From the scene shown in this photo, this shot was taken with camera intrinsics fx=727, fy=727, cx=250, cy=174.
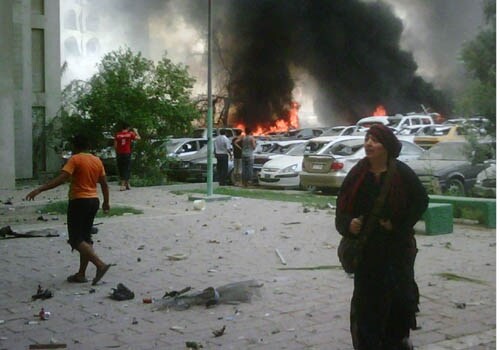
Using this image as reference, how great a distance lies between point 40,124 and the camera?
64.5 ft

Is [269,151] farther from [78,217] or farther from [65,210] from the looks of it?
[78,217]

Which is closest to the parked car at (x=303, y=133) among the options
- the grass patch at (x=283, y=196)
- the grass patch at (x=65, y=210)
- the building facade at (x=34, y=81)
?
the grass patch at (x=283, y=196)

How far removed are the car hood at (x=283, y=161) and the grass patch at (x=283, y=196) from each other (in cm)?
70

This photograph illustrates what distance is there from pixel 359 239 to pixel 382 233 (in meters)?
0.13

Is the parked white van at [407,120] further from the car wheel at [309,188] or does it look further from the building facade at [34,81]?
the building facade at [34,81]

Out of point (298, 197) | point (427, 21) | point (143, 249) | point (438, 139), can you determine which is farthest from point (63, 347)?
point (298, 197)

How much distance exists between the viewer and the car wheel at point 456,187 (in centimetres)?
1040

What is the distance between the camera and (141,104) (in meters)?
17.7

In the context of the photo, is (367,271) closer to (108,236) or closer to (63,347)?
(63,347)

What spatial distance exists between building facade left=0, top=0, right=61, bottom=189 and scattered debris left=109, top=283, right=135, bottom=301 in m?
11.9

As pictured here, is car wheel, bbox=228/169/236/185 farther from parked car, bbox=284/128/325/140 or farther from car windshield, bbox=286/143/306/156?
parked car, bbox=284/128/325/140

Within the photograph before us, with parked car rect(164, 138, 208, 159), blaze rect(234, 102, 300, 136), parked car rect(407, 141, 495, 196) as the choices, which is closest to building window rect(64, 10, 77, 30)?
blaze rect(234, 102, 300, 136)

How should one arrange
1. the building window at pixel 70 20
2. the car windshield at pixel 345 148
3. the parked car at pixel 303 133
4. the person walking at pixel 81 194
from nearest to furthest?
the person walking at pixel 81 194 → the car windshield at pixel 345 148 → the parked car at pixel 303 133 → the building window at pixel 70 20

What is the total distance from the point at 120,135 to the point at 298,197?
4.12 m
